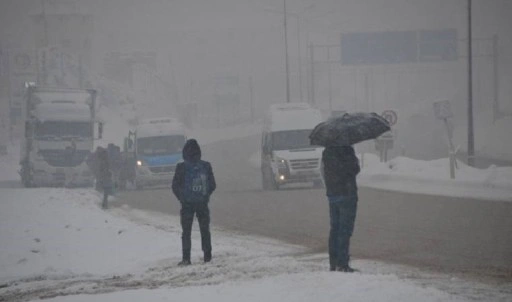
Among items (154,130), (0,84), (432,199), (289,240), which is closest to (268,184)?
(154,130)

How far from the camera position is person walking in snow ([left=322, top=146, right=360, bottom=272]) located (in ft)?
37.2

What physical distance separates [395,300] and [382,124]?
4.24m

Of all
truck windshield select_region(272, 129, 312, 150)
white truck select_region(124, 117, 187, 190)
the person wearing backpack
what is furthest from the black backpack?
white truck select_region(124, 117, 187, 190)

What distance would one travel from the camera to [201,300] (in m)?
9.26

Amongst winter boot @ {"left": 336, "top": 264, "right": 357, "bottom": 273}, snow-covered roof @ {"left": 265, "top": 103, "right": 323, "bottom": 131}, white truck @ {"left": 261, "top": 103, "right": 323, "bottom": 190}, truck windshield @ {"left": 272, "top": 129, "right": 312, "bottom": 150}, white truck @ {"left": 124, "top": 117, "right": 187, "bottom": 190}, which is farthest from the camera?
white truck @ {"left": 124, "top": 117, "right": 187, "bottom": 190}

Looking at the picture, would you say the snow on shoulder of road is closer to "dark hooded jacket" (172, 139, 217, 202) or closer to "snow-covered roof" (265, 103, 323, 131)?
"dark hooded jacket" (172, 139, 217, 202)

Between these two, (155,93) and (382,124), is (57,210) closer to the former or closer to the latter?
(382,124)

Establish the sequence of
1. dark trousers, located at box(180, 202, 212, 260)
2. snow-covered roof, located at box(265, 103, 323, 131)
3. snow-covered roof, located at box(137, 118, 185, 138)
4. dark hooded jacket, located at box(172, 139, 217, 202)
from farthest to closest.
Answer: snow-covered roof, located at box(137, 118, 185, 138) < snow-covered roof, located at box(265, 103, 323, 131) < dark trousers, located at box(180, 202, 212, 260) < dark hooded jacket, located at box(172, 139, 217, 202)

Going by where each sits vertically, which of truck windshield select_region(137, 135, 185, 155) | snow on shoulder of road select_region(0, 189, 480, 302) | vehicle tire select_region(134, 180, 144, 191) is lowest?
vehicle tire select_region(134, 180, 144, 191)

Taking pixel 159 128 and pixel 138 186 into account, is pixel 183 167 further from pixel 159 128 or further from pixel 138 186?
pixel 159 128

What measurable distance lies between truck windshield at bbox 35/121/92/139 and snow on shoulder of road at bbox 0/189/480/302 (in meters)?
14.9

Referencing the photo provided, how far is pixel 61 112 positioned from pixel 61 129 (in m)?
0.73

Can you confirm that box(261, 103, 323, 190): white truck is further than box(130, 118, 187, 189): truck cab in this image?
No

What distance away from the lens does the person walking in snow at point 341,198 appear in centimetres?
1134
